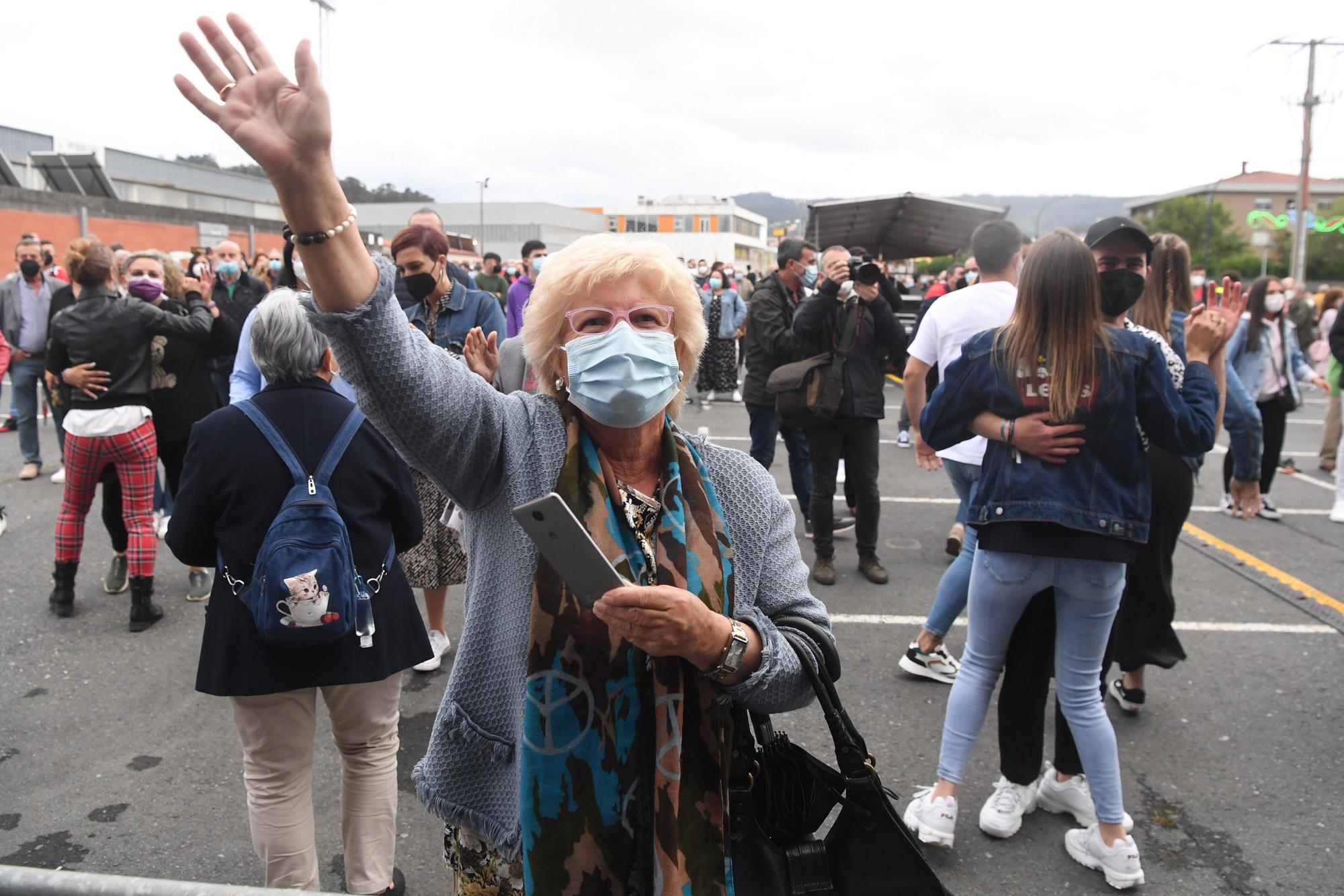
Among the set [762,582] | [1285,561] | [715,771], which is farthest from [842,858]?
[1285,561]

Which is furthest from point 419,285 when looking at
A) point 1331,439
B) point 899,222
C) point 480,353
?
point 899,222

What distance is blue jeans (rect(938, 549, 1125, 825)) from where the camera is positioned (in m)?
2.83

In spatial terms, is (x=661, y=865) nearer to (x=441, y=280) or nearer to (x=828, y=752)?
(x=828, y=752)

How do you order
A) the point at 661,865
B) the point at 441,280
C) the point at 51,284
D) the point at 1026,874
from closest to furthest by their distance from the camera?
the point at 661,865
the point at 1026,874
the point at 441,280
the point at 51,284

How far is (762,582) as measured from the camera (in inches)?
69.9

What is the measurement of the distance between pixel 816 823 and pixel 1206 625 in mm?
4503

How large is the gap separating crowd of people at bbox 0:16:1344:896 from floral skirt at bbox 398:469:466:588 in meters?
0.02

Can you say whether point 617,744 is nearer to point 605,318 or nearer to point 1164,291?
point 605,318

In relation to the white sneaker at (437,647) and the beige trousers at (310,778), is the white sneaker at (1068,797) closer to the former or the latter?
the beige trousers at (310,778)

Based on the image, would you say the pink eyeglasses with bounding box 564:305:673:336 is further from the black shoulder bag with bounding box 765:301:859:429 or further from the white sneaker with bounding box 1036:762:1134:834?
the black shoulder bag with bounding box 765:301:859:429

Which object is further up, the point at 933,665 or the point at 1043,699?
the point at 1043,699

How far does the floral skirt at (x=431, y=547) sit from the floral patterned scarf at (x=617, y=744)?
2.72m

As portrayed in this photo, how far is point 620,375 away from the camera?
1.63 m

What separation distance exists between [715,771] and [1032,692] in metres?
1.95
